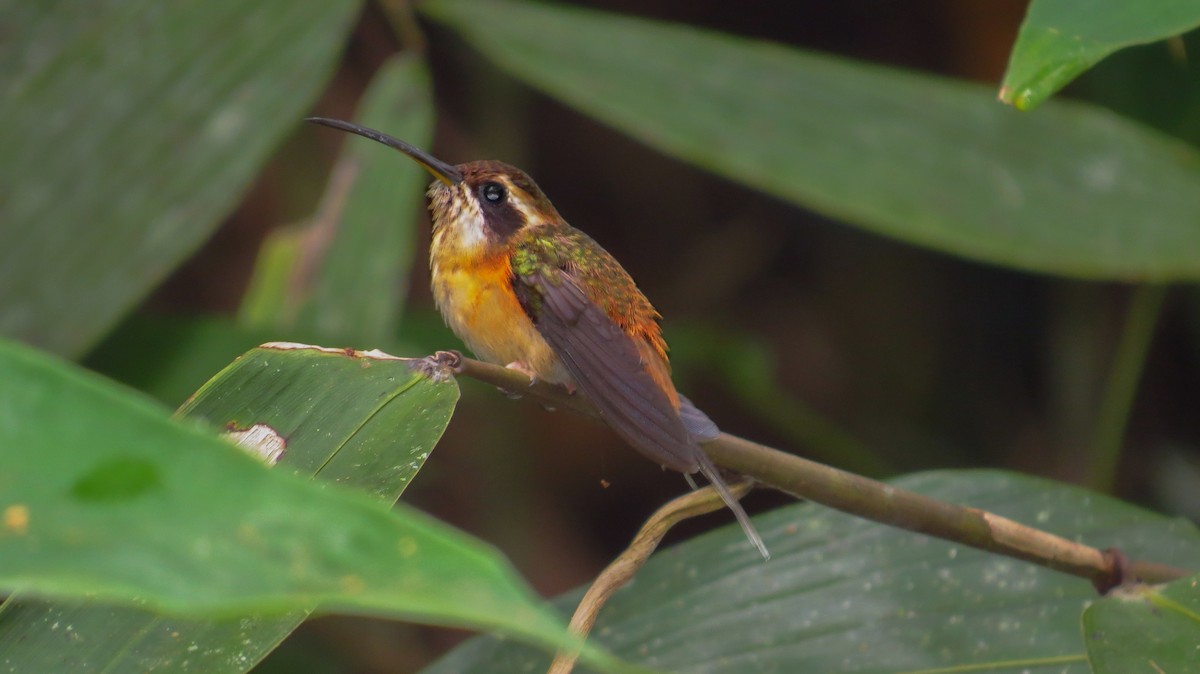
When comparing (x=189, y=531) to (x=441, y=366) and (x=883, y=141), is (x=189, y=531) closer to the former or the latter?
(x=441, y=366)

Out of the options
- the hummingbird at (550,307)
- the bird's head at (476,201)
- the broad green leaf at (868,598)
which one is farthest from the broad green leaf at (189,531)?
the bird's head at (476,201)

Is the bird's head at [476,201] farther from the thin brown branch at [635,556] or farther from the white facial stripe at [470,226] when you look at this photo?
the thin brown branch at [635,556]

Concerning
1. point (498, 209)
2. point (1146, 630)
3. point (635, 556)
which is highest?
point (498, 209)

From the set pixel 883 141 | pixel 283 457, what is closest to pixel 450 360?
pixel 283 457

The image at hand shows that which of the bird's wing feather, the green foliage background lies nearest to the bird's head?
the bird's wing feather

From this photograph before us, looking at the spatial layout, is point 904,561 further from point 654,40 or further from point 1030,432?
point 1030,432

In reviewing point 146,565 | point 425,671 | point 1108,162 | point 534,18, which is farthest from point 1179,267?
point 146,565
